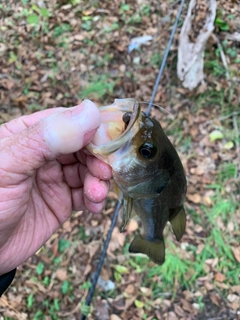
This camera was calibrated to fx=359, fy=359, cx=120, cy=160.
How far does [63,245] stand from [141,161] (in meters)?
2.14

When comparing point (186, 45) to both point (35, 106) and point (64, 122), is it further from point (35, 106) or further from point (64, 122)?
point (64, 122)

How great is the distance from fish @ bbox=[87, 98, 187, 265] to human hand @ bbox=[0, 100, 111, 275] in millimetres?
126

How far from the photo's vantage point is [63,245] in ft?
11.6

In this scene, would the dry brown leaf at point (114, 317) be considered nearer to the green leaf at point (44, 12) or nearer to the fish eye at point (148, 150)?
the fish eye at point (148, 150)

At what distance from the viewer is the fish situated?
1617 mm

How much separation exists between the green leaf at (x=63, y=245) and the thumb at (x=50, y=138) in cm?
214

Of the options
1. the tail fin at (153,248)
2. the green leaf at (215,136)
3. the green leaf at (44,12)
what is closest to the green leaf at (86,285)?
the tail fin at (153,248)

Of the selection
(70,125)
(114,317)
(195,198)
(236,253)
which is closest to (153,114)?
(195,198)

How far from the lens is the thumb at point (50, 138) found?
4.66ft

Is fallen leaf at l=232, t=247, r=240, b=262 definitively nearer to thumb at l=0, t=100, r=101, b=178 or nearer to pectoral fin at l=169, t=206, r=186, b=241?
pectoral fin at l=169, t=206, r=186, b=241

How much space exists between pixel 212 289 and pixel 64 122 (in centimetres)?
262

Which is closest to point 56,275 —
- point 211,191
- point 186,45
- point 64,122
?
point 211,191

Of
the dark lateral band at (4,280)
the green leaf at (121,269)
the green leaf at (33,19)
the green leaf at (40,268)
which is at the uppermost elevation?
the green leaf at (33,19)

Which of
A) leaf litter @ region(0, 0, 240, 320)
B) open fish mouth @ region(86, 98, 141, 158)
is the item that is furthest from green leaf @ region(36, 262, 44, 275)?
open fish mouth @ region(86, 98, 141, 158)
